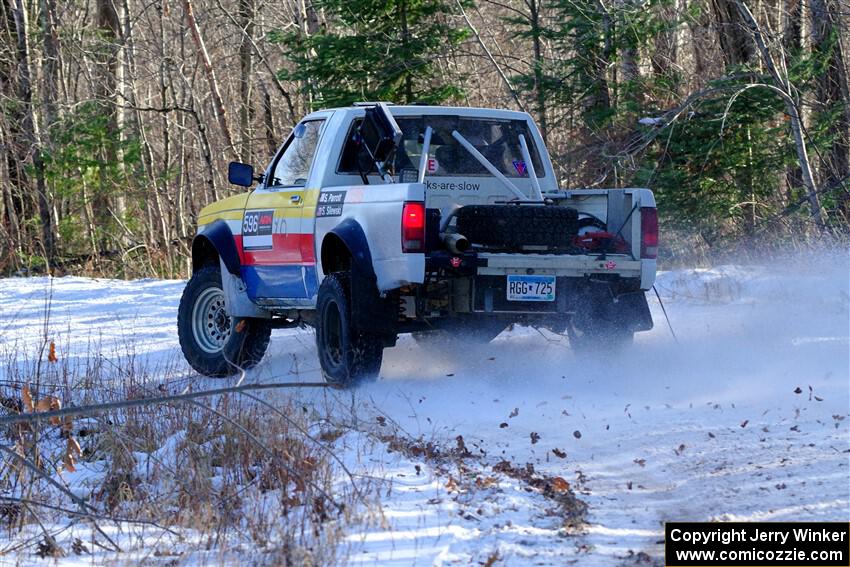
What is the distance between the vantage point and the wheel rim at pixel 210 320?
1018 centimetres

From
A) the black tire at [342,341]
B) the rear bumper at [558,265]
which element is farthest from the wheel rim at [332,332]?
the rear bumper at [558,265]

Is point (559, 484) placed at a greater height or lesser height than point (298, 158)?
lesser

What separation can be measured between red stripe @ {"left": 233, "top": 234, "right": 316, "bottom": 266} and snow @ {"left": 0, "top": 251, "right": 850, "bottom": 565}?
3.25 ft

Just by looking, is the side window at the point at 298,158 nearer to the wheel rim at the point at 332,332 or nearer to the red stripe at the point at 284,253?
the red stripe at the point at 284,253

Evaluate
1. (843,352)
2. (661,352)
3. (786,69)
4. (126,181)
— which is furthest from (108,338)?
(126,181)

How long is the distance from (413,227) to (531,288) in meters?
1.03

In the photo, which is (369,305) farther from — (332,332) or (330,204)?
(330,204)

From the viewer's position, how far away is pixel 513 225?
803 centimetres

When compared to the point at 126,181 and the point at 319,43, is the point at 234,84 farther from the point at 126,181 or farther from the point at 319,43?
the point at 319,43

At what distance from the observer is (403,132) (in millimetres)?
8867

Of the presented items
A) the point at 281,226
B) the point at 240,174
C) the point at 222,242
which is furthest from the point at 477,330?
the point at 222,242

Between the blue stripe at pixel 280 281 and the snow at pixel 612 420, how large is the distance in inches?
28.5

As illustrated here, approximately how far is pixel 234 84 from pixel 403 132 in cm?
2596

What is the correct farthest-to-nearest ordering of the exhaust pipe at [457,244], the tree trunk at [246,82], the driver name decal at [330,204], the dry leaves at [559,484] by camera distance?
the tree trunk at [246,82]
the driver name decal at [330,204]
the exhaust pipe at [457,244]
the dry leaves at [559,484]
